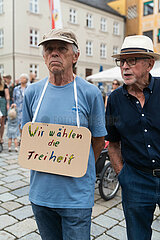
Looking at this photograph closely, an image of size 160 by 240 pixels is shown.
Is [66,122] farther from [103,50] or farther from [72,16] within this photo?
[103,50]

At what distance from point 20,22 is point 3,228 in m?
20.1

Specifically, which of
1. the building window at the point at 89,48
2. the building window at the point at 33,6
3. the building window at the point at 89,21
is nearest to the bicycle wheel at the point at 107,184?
the building window at the point at 33,6

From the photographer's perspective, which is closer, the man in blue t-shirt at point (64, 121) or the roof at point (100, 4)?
the man in blue t-shirt at point (64, 121)

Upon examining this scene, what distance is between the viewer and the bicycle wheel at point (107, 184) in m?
3.78

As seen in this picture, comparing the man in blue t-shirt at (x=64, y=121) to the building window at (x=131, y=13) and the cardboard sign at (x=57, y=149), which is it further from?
the building window at (x=131, y=13)

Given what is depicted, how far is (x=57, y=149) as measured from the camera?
1.61 m

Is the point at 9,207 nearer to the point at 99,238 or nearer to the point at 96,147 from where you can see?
the point at 99,238

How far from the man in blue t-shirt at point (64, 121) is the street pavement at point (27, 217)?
128 cm

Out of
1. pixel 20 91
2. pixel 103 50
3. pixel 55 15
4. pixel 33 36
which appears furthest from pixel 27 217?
pixel 103 50

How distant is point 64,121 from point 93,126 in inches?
9.2

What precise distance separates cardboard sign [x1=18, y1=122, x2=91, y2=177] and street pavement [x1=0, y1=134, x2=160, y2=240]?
4.85 ft

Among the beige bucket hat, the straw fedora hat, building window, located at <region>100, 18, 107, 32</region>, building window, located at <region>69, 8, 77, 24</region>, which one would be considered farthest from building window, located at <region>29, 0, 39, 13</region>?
the beige bucket hat

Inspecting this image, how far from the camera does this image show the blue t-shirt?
5.10ft

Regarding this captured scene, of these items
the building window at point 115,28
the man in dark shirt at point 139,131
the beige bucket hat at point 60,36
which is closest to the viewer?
the beige bucket hat at point 60,36
